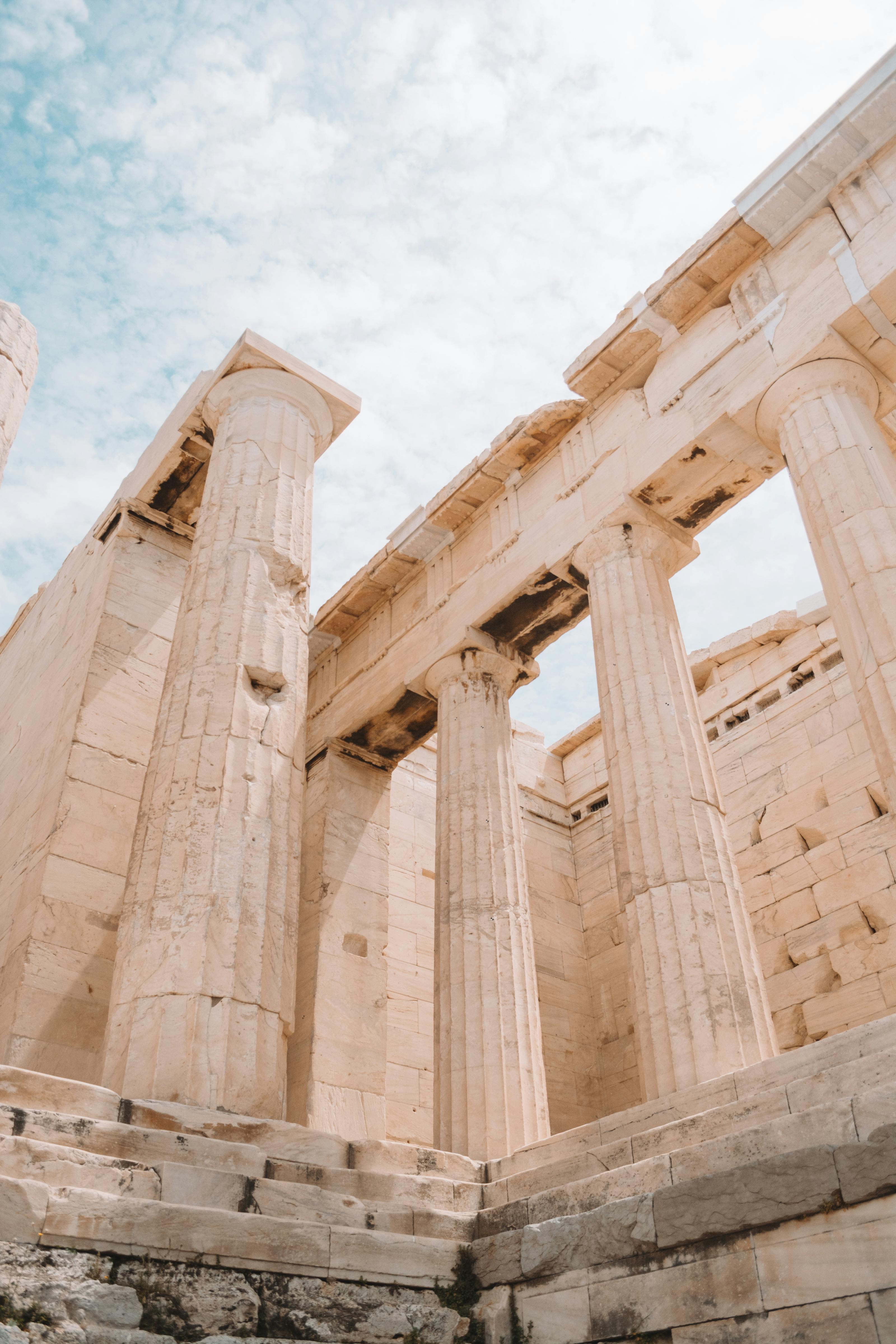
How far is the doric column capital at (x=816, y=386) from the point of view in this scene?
36.4 ft

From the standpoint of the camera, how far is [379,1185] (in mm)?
7781

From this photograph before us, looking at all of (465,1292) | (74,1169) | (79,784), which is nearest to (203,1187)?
(74,1169)

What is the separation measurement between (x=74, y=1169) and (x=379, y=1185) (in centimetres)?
253

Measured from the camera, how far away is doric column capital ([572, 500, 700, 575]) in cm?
1291

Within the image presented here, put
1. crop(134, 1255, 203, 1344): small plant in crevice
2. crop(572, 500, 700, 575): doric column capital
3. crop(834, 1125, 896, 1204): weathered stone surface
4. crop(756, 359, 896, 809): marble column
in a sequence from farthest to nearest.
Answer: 1. crop(572, 500, 700, 575): doric column capital
2. crop(756, 359, 896, 809): marble column
3. crop(134, 1255, 203, 1344): small plant in crevice
4. crop(834, 1125, 896, 1204): weathered stone surface

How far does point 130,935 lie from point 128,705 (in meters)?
6.15

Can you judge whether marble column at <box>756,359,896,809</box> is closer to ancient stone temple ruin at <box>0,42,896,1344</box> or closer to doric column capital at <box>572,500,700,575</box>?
ancient stone temple ruin at <box>0,42,896,1344</box>

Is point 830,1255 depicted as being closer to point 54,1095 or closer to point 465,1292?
point 465,1292

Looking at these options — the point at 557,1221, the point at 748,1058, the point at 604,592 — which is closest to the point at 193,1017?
the point at 557,1221

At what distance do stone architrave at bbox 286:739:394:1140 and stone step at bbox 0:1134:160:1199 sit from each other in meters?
7.16

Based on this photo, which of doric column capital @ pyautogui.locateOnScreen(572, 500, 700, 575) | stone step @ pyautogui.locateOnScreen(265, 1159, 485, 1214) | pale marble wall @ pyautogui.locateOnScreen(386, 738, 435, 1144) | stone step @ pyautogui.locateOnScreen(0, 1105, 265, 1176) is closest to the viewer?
stone step @ pyautogui.locateOnScreen(0, 1105, 265, 1176)

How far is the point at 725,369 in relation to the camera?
1234cm

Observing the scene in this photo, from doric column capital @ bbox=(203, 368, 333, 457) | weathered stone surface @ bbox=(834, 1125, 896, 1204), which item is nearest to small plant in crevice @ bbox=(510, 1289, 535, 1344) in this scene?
weathered stone surface @ bbox=(834, 1125, 896, 1204)

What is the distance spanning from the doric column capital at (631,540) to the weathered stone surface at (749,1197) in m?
8.17
